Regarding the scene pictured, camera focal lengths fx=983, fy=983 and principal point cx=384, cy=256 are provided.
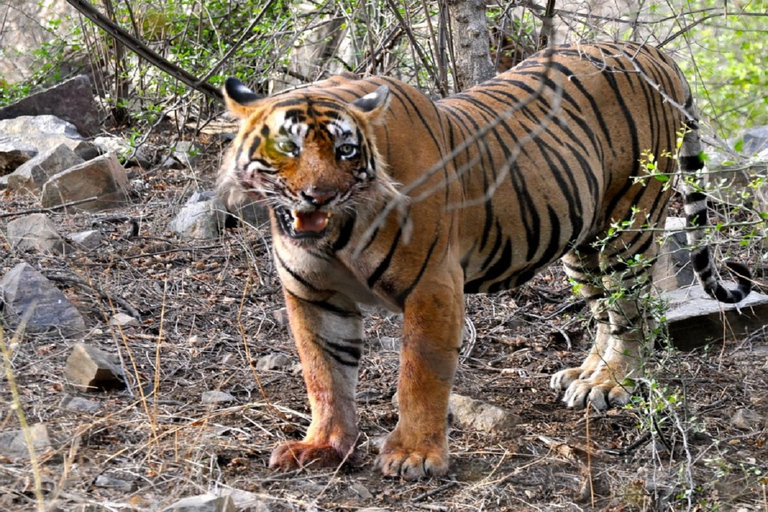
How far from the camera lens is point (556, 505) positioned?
12.9 feet

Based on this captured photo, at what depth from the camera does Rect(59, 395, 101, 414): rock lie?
4354mm

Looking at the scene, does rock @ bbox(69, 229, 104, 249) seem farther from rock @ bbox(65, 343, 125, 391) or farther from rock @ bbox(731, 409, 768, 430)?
rock @ bbox(731, 409, 768, 430)

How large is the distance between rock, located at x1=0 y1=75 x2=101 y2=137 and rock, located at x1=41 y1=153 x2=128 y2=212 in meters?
2.34

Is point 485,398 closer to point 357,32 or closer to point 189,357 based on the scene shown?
point 189,357

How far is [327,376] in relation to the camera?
166 inches

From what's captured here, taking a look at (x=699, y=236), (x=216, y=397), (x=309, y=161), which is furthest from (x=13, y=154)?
(x=699, y=236)

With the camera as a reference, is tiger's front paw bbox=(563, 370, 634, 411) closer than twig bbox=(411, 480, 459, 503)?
No

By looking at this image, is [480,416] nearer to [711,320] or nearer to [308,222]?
[308,222]

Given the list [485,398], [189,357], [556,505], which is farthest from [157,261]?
[556,505]

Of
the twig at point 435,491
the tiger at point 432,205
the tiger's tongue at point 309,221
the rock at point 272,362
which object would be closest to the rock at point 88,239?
the rock at point 272,362

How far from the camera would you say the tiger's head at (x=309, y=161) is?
11.9ft

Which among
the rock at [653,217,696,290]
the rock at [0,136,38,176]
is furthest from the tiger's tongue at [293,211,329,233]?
the rock at [0,136,38,176]

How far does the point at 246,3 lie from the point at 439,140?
5.02 meters

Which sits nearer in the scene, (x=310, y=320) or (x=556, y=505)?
(x=556, y=505)
